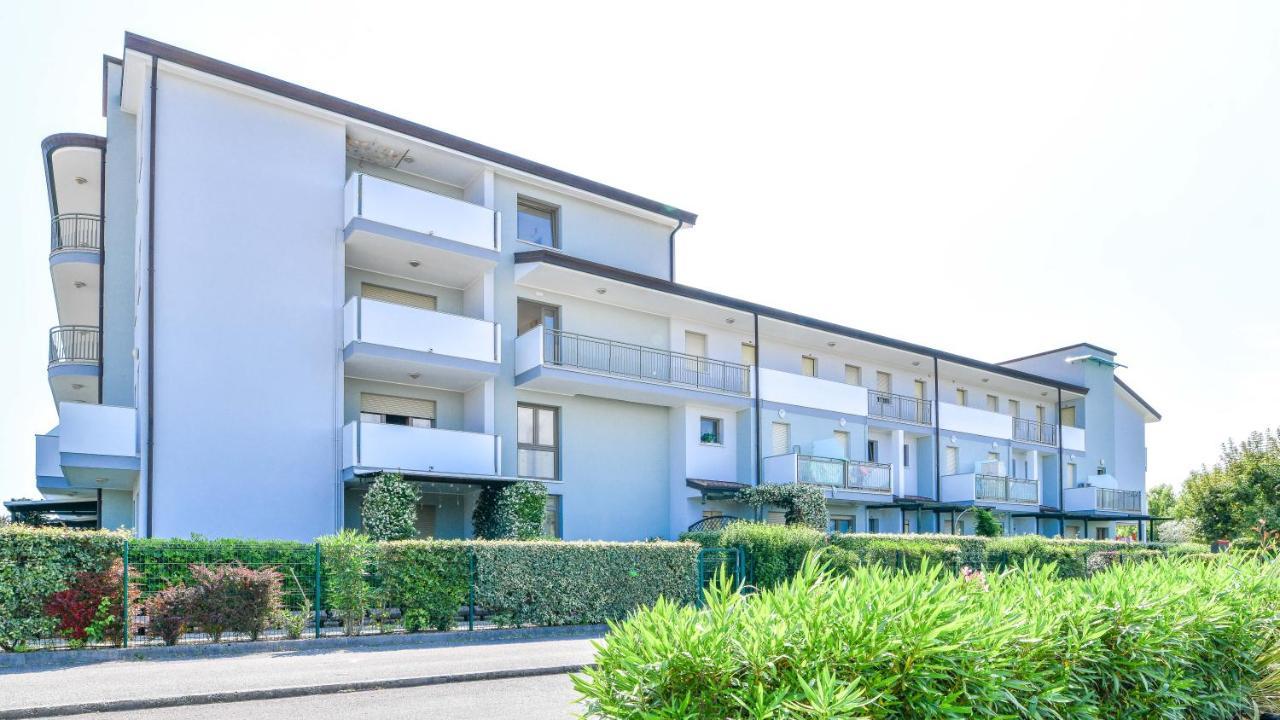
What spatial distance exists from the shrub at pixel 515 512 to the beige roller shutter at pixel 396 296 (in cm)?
498

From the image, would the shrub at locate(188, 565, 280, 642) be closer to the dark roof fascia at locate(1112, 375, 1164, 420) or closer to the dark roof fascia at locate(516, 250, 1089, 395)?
the dark roof fascia at locate(516, 250, 1089, 395)

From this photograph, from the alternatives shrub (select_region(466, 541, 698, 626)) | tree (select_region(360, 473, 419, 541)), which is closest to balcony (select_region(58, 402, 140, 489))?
tree (select_region(360, 473, 419, 541))

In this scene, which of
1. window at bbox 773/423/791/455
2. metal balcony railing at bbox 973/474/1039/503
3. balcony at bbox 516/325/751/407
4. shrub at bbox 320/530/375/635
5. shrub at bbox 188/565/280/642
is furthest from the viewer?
metal balcony railing at bbox 973/474/1039/503

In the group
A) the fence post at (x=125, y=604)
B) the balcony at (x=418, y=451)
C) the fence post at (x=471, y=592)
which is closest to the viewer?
the fence post at (x=125, y=604)

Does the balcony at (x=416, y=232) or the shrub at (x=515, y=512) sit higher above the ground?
the balcony at (x=416, y=232)

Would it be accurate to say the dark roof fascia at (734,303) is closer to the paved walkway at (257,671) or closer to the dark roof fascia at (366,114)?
the dark roof fascia at (366,114)

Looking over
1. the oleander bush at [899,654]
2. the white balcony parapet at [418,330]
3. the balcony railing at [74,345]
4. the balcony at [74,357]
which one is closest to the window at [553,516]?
the white balcony parapet at [418,330]

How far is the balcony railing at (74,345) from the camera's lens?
22.1 m

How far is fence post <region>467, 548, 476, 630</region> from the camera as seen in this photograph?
15.3 meters

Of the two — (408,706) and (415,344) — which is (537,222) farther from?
(408,706)

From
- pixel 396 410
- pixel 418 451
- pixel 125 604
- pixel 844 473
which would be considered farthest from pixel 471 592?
pixel 844 473

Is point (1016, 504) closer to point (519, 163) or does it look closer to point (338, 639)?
point (519, 163)

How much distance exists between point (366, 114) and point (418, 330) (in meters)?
5.03

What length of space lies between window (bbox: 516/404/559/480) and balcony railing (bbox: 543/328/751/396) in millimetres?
1482
